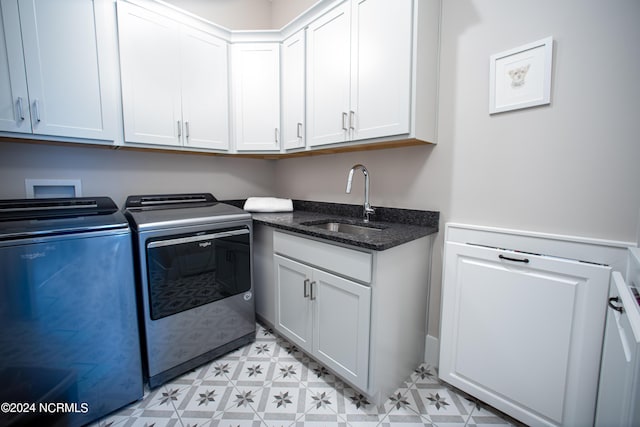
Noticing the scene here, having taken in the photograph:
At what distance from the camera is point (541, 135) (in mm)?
1180

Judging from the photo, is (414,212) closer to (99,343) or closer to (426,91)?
(426,91)

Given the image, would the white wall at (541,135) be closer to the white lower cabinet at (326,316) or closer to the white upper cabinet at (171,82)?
the white lower cabinet at (326,316)

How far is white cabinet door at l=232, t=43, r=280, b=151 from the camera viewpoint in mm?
2023

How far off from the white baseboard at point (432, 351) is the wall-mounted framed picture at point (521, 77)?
135 centimetres

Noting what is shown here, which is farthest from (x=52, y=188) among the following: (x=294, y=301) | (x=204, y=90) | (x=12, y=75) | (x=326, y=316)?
(x=326, y=316)

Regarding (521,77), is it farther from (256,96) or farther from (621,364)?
(256,96)

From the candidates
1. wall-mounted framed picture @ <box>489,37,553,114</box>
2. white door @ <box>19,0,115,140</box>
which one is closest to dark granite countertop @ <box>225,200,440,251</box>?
wall-mounted framed picture @ <box>489,37,553,114</box>

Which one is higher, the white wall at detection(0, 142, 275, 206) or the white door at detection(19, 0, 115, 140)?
the white door at detection(19, 0, 115, 140)

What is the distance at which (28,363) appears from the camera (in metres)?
1.07

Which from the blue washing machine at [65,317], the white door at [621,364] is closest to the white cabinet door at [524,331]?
the white door at [621,364]

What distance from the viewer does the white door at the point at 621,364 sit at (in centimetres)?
60

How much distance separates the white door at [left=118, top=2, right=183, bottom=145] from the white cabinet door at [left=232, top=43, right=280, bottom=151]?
418 mm

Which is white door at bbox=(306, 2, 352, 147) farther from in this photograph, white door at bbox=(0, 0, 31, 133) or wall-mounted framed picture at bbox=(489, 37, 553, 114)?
white door at bbox=(0, 0, 31, 133)

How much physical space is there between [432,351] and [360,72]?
1738 millimetres
